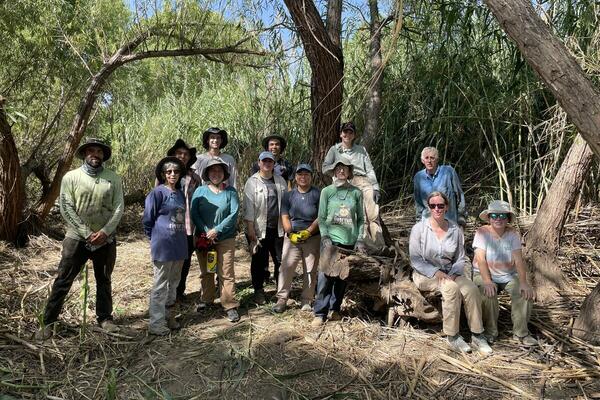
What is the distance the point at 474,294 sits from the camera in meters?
4.00

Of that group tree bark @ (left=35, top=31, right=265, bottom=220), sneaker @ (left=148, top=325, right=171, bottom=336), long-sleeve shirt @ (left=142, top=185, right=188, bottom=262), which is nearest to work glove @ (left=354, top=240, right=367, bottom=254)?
long-sleeve shirt @ (left=142, top=185, right=188, bottom=262)

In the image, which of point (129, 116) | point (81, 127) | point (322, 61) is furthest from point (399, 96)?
point (129, 116)

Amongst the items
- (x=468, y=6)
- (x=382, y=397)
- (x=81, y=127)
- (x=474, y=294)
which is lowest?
(x=382, y=397)

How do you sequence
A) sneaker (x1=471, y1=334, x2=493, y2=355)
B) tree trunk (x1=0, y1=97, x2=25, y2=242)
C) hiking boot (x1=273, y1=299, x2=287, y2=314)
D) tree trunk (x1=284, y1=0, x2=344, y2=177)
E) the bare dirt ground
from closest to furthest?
the bare dirt ground < sneaker (x1=471, y1=334, x2=493, y2=355) < hiking boot (x1=273, y1=299, x2=287, y2=314) < tree trunk (x1=284, y1=0, x2=344, y2=177) < tree trunk (x1=0, y1=97, x2=25, y2=242)

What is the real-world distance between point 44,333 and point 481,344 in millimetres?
3503

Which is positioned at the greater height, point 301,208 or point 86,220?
point 301,208

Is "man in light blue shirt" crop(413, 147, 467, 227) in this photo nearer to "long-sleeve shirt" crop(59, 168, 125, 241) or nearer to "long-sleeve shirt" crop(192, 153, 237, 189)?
"long-sleeve shirt" crop(192, 153, 237, 189)

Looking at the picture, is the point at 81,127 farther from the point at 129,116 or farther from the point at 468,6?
the point at 468,6

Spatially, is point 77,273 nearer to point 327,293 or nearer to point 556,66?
point 327,293

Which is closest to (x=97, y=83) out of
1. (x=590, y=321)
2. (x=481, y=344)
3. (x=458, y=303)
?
(x=458, y=303)

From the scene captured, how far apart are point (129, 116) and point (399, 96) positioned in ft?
21.9

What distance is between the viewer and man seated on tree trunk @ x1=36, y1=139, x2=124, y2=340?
423 centimetres

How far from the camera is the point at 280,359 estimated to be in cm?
398

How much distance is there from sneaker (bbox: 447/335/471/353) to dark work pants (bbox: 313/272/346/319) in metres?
1.03
